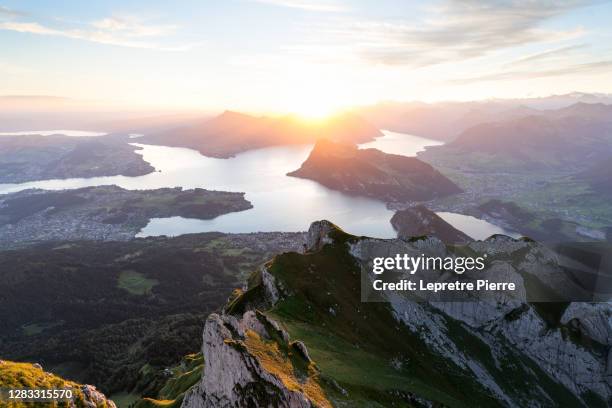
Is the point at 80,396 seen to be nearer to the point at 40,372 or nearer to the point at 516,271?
the point at 40,372

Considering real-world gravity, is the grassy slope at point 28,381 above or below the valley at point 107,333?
above

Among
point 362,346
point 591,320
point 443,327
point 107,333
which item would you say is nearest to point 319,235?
point 443,327

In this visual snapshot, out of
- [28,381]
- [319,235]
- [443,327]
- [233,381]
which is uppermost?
[233,381]

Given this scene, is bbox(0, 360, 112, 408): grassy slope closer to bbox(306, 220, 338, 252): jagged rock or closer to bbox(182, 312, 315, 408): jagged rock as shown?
bbox(182, 312, 315, 408): jagged rock

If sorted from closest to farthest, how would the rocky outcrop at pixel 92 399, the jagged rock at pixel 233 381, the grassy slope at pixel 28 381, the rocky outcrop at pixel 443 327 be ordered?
the jagged rock at pixel 233 381 < the grassy slope at pixel 28 381 < the rocky outcrop at pixel 92 399 < the rocky outcrop at pixel 443 327

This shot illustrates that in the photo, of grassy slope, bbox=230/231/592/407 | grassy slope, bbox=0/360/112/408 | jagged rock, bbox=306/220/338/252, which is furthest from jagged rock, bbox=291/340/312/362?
jagged rock, bbox=306/220/338/252

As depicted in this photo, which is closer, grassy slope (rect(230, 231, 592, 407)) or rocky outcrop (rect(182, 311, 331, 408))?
rocky outcrop (rect(182, 311, 331, 408))

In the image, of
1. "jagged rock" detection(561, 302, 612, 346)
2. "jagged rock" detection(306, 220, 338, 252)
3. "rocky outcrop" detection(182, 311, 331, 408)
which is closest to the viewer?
"rocky outcrop" detection(182, 311, 331, 408)

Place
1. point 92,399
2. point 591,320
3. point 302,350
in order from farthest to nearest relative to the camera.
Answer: point 591,320
point 302,350
point 92,399

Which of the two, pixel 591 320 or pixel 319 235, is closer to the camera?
pixel 319 235

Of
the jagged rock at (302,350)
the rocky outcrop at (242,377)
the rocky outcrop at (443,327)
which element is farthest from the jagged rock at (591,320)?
the rocky outcrop at (242,377)

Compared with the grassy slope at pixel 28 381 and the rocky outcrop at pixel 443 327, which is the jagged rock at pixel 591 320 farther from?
the grassy slope at pixel 28 381

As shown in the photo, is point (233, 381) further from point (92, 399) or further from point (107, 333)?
point (107, 333)
